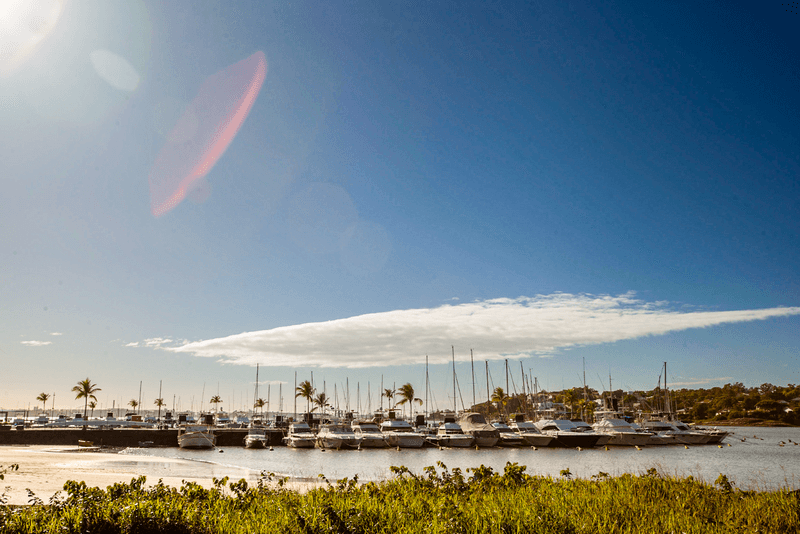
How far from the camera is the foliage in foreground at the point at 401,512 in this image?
31.9 feet

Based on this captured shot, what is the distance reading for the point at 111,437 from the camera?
89125mm

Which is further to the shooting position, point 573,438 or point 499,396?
point 499,396

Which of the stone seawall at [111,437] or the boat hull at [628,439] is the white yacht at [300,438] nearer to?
the stone seawall at [111,437]

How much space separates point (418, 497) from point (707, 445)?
91518 mm

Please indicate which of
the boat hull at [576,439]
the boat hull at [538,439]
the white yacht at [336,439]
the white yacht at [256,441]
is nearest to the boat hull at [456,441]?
the boat hull at [538,439]

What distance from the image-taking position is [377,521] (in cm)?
1039

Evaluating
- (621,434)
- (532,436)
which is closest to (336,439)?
(532,436)

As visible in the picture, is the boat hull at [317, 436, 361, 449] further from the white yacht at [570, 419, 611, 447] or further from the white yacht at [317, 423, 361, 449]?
the white yacht at [570, 419, 611, 447]

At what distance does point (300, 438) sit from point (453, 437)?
81.1 feet

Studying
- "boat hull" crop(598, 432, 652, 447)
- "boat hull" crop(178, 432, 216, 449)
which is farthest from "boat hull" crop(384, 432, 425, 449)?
"boat hull" crop(178, 432, 216, 449)

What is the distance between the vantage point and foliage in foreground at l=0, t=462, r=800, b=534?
9711 millimetres

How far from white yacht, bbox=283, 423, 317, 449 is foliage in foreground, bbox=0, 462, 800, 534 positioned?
71.9 m

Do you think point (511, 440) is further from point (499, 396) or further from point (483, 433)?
point (499, 396)

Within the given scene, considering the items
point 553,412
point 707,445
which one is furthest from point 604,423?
point 553,412
